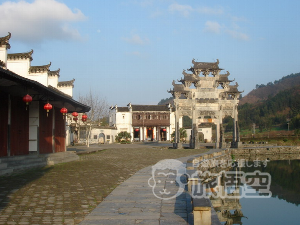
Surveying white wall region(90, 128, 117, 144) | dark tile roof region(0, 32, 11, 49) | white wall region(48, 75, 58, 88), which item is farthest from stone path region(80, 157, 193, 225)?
white wall region(90, 128, 117, 144)

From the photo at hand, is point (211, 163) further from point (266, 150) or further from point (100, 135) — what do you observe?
point (100, 135)

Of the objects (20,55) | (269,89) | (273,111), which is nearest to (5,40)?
(20,55)

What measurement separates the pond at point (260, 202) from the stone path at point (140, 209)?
413 cm

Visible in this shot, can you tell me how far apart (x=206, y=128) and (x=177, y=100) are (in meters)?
26.4

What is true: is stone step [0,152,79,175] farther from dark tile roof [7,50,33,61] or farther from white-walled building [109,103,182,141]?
white-walled building [109,103,182,141]

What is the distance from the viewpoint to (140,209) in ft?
22.6

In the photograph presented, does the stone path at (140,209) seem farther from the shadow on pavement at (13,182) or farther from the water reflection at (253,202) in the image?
the water reflection at (253,202)

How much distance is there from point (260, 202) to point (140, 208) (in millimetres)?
8979

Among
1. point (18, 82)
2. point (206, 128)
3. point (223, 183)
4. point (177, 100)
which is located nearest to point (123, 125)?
point (206, 128)

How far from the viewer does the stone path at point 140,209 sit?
606cm

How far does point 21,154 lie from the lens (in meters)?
15.3

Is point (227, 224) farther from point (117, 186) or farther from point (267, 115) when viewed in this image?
point (267, 115)

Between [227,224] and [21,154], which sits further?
[21,154]

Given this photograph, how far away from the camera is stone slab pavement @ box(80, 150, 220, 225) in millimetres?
6059
